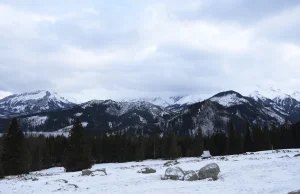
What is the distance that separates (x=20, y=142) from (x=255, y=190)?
138 feet

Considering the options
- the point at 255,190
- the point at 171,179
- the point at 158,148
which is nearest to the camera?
the point at 255,190

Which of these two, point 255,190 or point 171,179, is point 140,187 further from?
point 255,190

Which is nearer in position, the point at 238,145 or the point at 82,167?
the point at 82,167

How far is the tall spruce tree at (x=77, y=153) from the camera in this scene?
182ft

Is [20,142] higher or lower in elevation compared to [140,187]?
higher

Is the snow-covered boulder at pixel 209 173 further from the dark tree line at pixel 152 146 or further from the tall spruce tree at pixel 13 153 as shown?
the dark tree line at pixel 152 146

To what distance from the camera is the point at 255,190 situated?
2548 cm

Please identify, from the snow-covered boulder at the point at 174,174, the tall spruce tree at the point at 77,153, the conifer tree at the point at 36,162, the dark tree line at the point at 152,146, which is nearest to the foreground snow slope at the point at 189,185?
the snow-covered boulder at the point at 174,174

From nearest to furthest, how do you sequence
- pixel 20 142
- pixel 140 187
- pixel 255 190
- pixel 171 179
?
1. pixel 255 190
2. pixel 140 187
3. pixel 171 179
4. pixel 20 142

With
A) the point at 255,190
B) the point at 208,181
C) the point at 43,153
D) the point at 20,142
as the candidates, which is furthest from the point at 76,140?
the point at 43,153

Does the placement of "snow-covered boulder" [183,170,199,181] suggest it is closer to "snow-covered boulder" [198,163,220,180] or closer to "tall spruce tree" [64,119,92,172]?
"snow-covered boulder" [198,163,220,180]

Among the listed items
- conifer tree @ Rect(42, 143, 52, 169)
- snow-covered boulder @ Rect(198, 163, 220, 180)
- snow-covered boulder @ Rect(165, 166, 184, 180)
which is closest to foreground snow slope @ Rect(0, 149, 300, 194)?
snow-covered boulder @ Rect(198, 163, 220, 180)

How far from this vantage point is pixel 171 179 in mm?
34594

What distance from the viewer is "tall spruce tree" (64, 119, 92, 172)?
5559 cm
